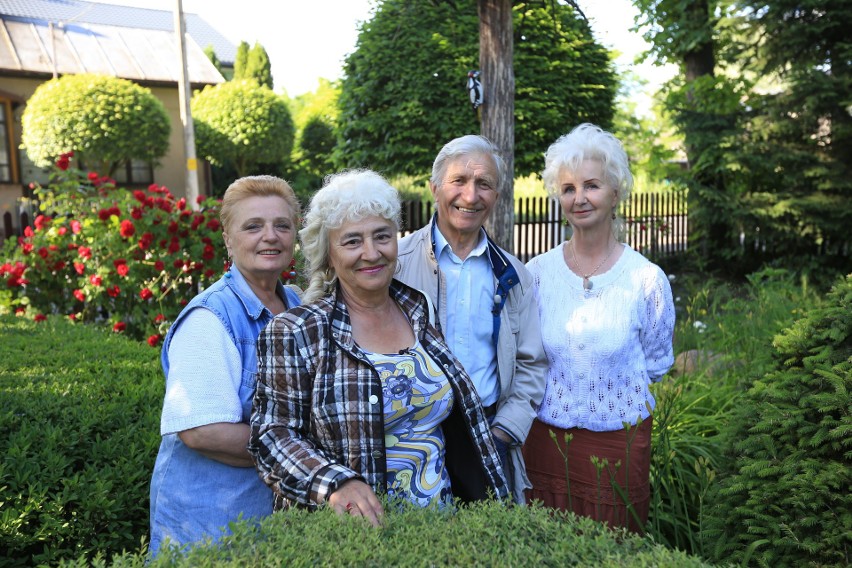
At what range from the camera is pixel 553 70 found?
14.9 metres

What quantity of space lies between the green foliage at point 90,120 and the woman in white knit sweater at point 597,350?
2074 centimetres

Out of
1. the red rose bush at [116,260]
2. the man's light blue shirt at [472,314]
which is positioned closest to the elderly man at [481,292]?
the man's light blue shirt at [472,314]

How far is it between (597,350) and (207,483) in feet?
5.23

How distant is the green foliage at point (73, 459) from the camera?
2809 millimetres

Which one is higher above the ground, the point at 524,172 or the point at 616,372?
the point at 524,172

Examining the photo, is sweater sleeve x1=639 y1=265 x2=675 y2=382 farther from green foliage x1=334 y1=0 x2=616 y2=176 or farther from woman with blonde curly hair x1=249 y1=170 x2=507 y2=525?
green foliage x1=334 y1=0 x2=616 y2=176

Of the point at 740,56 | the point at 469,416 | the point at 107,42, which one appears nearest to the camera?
the point at 469,416

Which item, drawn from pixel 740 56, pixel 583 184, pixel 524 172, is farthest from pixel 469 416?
pixel 524 172

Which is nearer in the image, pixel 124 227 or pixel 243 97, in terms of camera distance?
pixel 124 227

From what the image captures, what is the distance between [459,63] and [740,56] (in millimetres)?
5178

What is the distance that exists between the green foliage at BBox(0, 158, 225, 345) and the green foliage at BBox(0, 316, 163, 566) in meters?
1.65

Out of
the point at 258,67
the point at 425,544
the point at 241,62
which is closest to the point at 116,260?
the point at 425,544

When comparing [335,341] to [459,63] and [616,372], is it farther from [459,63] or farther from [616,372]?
[459,63]

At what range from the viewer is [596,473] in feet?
9.62
